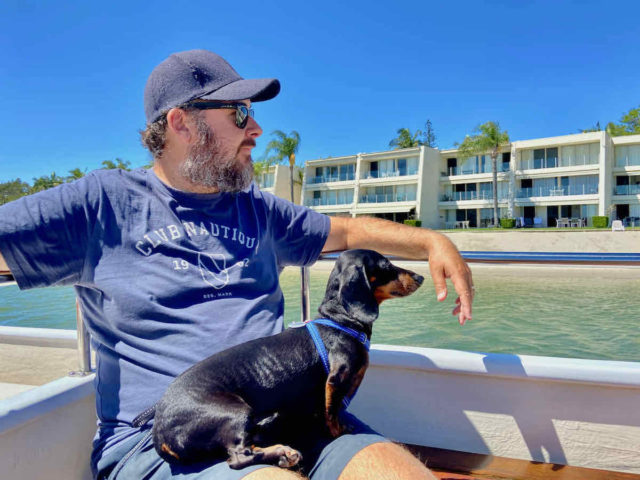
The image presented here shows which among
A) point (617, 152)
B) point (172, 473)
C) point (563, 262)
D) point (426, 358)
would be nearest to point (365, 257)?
point (426, 358)

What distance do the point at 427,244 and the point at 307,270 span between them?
0.76 metres

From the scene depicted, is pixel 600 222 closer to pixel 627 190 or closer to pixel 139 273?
pixel 627 190

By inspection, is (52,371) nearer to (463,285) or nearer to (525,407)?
(463,285)

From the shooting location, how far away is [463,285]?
5.24 ft

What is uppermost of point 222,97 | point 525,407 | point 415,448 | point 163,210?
point 222,97

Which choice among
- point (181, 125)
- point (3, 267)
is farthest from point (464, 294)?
point (3, 267)

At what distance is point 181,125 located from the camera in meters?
1.69

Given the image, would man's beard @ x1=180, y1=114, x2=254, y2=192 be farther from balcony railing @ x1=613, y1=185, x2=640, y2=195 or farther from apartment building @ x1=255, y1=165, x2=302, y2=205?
apartment building @ x1=255, y1=165, x2=302, y2=205

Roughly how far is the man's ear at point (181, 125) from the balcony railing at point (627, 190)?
43566mm

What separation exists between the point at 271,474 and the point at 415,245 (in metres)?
1.01

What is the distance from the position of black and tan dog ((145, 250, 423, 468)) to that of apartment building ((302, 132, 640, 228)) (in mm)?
40656

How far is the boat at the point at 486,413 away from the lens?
5.52 ft

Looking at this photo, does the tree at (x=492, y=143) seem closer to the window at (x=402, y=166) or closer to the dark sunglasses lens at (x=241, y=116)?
the window at (x=402, y=166)

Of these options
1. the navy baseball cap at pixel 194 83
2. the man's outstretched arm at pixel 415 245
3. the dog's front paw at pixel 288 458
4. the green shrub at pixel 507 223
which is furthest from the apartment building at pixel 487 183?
the dog's front paw at pixel 288 458
